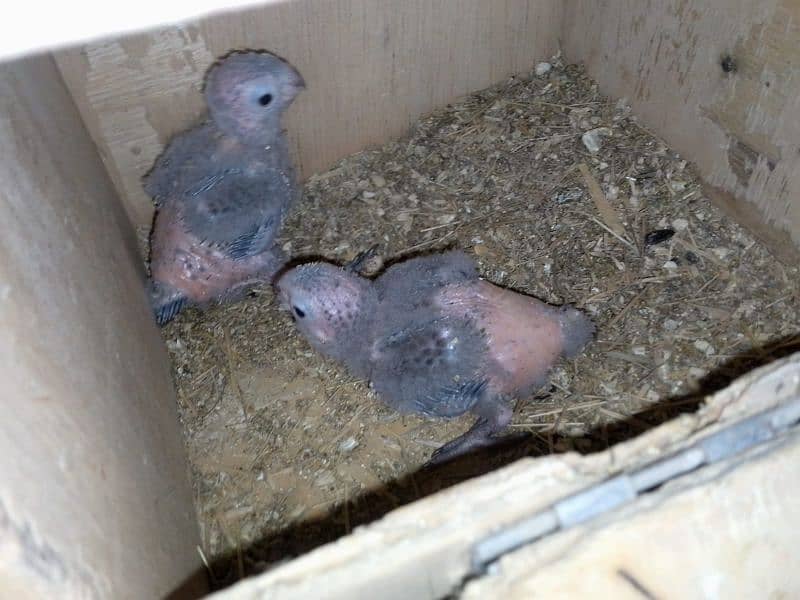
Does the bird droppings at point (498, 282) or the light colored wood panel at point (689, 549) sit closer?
the light colored wood panel at point (689, 549)

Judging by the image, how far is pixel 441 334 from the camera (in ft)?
5.21

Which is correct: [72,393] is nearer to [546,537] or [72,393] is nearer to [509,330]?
[546,537]

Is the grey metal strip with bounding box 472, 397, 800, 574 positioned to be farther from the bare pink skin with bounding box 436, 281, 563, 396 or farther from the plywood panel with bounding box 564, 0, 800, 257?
the plywood panel with bounding box 564, 0, 800, 257

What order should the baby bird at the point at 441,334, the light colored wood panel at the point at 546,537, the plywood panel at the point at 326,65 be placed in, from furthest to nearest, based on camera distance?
1. the plywood panel at the point at 326,65
2. the baby bird at the point at 441,334
3. the light colored wood panel at the point at 546,537

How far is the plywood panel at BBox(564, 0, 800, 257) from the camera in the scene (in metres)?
1.64

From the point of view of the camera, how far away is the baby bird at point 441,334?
1595 mm

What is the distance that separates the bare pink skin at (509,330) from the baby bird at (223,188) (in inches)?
22.2

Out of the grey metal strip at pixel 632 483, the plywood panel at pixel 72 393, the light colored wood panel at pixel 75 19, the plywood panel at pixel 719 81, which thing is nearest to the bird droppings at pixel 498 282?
the plywood panel at pixel 719 81

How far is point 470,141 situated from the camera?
2.18 m

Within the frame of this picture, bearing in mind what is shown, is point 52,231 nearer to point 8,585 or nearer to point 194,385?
point 8,585

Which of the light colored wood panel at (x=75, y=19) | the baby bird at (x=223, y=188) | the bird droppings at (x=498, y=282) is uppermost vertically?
the light colored wood panel at (x=75, y=19)

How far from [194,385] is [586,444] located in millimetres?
993

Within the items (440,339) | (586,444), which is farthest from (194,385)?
(586,444)

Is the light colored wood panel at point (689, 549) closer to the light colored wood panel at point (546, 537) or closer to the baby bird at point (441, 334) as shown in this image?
the light colored wood panel at point (546, 537)
